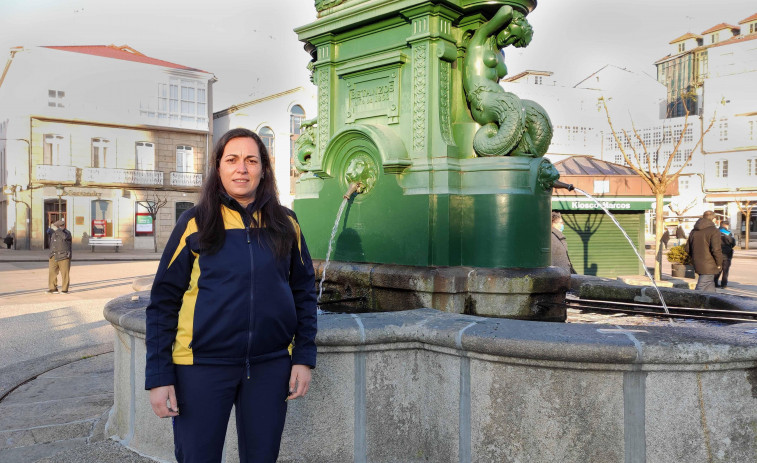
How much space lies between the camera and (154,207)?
3497cm

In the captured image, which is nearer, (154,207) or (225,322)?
(225,322)

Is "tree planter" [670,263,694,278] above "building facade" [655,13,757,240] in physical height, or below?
below

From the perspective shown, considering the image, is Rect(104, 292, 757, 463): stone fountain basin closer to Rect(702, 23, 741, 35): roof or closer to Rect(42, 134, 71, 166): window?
Rect(42, 134, 71, 166): window

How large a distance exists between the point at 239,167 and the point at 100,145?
120ft

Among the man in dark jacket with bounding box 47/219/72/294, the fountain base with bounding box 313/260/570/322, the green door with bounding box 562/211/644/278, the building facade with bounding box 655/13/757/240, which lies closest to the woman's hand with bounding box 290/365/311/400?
the fountain base with bounding box 313/260/570/322

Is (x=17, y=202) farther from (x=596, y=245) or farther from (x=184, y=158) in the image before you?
(x=596, y=245)

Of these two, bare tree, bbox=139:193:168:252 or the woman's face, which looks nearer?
the woman's face

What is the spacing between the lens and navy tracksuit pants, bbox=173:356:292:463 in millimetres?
2201

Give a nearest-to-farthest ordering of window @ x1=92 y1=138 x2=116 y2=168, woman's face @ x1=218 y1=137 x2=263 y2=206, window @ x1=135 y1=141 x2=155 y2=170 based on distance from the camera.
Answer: woman's face @ x1=218 y1=137 x2=263 y2=206 → window @ x1=92 y1=138 x2=116 y2=168 → window @ x1=135 y1=141 x2=155 y2=170

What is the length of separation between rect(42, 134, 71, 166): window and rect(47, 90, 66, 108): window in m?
1.76

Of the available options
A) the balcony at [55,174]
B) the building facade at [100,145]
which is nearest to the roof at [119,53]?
the building facade at [100,145]

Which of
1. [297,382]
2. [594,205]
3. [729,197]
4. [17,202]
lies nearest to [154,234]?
[17,202]

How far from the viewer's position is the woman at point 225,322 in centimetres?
218

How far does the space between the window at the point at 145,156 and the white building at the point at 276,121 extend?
177 inches
